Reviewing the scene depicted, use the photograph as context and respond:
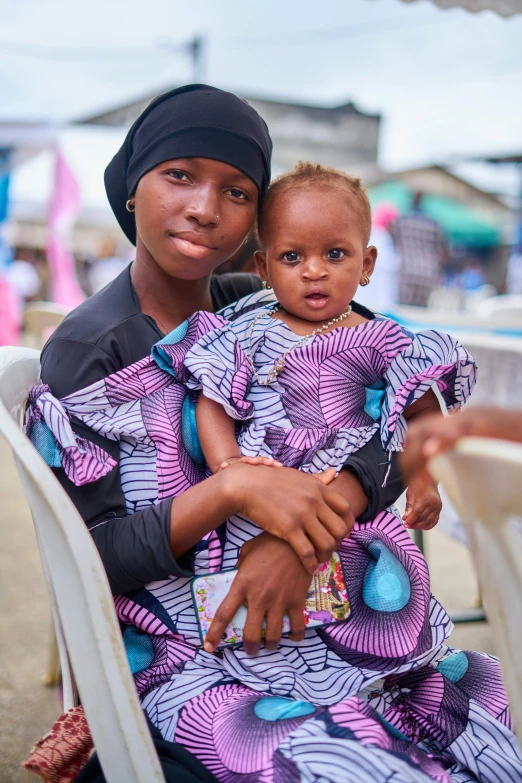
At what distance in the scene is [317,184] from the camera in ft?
5.05

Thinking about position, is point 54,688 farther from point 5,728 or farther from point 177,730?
point 177,730

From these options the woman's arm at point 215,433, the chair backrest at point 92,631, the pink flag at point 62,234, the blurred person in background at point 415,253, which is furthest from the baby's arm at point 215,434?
the pink flag at point 62,234

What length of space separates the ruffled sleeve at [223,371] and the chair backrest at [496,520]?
657 mm

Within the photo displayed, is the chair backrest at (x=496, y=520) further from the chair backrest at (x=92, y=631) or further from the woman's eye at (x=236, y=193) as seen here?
the woman's eye at (x=236, y=193)

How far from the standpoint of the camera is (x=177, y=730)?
115 centimetres

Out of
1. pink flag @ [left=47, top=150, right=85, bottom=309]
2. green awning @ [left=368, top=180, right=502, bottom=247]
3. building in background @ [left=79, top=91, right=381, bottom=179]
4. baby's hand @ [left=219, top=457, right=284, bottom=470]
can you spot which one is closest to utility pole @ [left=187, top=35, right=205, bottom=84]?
building in background @ [left=79, top=91, right=381, bottom=179]

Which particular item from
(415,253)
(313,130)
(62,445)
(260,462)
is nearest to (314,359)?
(260,462)

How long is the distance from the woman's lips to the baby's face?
183mm

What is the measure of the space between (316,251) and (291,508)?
63cm

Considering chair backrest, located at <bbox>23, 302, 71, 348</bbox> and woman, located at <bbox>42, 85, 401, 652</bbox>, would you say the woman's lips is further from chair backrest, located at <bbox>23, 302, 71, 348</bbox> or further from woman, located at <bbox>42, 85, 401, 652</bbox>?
chair backrest, located at <bbox>23, 302, 71, 348</bbox>

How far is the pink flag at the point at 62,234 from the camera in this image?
8297 millimetres

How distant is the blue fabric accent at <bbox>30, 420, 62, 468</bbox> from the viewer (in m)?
1.28

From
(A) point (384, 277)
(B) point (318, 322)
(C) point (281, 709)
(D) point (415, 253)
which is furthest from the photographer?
(D) point (415, 253)

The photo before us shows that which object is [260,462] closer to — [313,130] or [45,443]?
[45,443]
